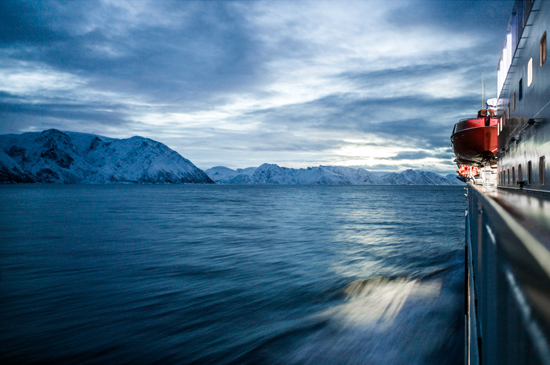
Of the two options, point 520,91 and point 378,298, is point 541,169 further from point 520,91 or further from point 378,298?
point 378,298

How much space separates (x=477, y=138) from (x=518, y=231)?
4015 centimetres

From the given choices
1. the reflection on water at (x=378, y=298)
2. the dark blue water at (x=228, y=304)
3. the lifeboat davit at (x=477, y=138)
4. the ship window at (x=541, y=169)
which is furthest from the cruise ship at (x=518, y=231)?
the lifeboat davit at (x=477, y=138)

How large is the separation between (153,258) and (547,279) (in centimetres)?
1506

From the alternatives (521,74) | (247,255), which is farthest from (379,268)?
(521,74)

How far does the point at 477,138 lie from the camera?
35.4 m

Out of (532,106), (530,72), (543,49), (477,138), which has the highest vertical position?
(477,138)

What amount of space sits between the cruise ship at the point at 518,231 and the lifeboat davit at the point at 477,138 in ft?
13.9

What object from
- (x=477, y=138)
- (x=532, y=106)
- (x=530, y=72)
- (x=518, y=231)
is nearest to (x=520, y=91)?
(x=530, y=72)

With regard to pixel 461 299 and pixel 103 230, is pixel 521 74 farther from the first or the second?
pixel 103 230

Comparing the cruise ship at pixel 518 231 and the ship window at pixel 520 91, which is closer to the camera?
the cruise ship at pixel 518 231

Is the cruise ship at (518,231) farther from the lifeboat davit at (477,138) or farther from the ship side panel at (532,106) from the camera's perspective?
the lifeboat davit at (477,138)

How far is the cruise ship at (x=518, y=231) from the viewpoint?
0.73 meters

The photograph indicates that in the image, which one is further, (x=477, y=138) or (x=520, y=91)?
(x=477, y=138)

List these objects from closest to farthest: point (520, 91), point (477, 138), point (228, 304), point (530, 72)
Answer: point (228, 304)
point (530, 72)
point (520, 91)
point (477, 138)
